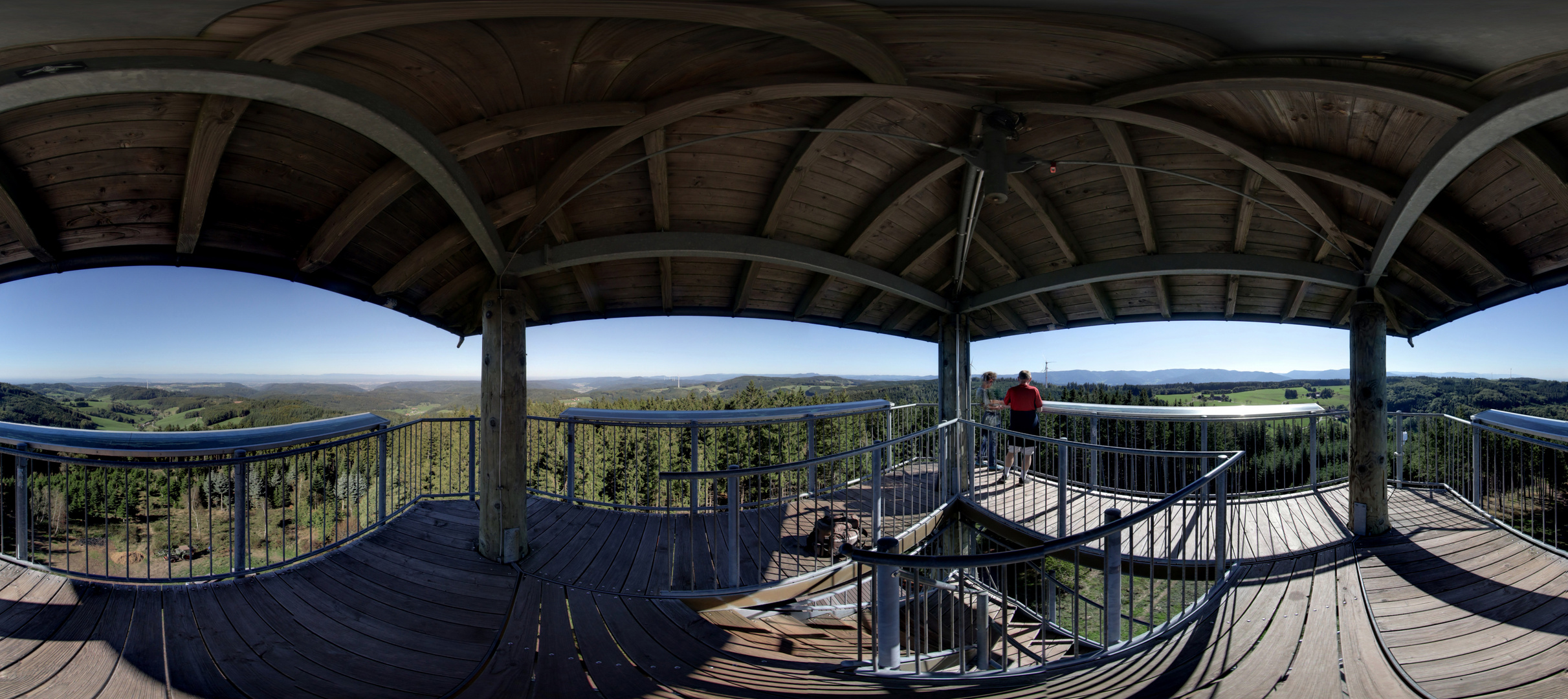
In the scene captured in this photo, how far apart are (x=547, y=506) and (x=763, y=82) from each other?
609 centimetres

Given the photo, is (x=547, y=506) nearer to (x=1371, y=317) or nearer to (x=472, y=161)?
(x=472, y=161)

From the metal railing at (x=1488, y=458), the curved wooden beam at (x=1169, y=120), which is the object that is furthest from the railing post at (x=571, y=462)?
the metal railing at (x=1488, y=458)

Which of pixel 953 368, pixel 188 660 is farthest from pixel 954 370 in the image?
pixel 188 660

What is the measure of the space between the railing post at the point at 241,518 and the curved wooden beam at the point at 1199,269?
28.1 ft

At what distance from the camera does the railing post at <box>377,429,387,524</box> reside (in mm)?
5574

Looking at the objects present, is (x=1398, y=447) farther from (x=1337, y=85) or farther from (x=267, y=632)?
(x=267, y=632)

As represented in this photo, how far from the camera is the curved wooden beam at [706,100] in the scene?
11.6 feet

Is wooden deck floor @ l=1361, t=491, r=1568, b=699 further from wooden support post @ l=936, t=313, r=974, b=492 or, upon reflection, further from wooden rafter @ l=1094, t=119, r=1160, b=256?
wooden support post @ l=936, t=313, r=974, b=492

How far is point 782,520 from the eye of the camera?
253 inches

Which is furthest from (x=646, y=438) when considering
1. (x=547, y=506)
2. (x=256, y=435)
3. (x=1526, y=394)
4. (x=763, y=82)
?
(x=1526, y=394)

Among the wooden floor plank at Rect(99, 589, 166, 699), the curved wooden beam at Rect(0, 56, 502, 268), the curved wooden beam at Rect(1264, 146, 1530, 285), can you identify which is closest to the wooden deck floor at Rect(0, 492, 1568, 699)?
the wooden floor plank at Rect(99, 589, 166, 699)

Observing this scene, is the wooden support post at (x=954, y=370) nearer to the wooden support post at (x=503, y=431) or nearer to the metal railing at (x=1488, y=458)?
the metal railing at (x=1488, y=458)

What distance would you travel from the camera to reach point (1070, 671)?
3141 millimetres

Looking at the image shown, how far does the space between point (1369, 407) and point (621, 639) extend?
7749mm
